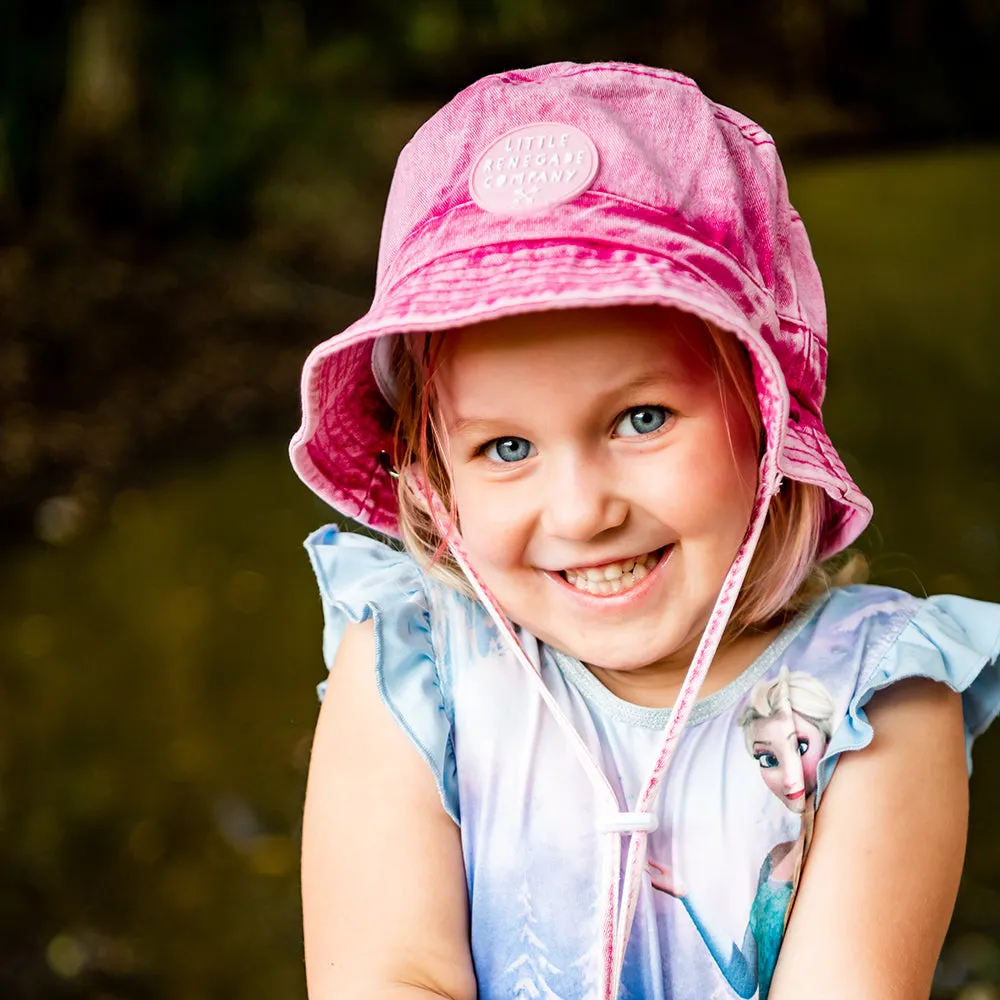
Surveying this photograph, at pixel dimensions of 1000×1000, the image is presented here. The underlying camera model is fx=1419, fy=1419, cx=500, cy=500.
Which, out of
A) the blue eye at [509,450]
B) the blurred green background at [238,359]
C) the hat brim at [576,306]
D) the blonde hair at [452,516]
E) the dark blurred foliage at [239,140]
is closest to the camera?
the hat brim at [576,306]

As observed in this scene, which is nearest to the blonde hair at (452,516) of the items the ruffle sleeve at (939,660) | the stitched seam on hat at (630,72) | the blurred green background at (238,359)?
the ruffle sleeve at (939,660)

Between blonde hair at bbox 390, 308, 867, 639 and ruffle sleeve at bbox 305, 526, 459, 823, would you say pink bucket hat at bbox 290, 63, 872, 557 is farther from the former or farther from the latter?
ruffle sleeve at bbox 305, 526, 459, 823

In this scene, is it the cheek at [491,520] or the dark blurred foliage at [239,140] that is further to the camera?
the dark blurred foliage at [239,140]

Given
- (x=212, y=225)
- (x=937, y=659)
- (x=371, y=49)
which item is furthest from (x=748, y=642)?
(x=371, y=49)

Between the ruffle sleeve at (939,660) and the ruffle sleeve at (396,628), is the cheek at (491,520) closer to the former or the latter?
the ruffle sleeve at (396,628)

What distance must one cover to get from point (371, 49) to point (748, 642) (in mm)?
3887

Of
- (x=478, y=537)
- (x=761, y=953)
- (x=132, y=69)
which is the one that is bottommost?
(x=761, y=953)

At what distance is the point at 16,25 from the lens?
4191 mm

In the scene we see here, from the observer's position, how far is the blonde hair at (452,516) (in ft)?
4.04

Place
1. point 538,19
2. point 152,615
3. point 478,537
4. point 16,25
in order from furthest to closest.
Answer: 1. point 538,19
2. point 16,25
3. point 152,615
4. point 478,537

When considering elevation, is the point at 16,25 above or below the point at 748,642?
above

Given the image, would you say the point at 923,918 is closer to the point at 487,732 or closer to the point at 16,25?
the point at 487,732

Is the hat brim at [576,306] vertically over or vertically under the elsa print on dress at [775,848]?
over

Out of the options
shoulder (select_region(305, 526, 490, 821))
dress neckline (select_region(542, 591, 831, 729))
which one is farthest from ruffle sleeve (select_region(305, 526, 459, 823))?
dress neckline (select_region(542, 591, 831, 729))
